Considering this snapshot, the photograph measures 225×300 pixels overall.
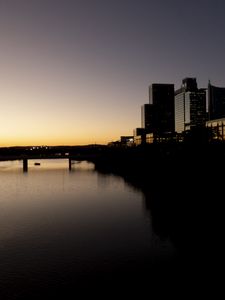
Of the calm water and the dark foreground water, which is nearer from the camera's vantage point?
the dark foreground water

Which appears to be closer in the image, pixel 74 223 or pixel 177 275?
pixel 177 275

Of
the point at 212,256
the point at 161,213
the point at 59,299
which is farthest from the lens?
the point at 161,213

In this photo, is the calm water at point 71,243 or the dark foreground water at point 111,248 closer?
the dark foreground water at point 111,248

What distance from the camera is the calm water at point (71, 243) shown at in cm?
2573

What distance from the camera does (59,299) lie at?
2203 cm

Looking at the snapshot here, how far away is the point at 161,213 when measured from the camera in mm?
49312

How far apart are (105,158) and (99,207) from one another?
133030 mm

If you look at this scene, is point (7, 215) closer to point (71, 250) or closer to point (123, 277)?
point (71, 250)

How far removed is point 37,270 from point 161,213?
25.5 metres

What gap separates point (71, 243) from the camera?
3428 centimetres

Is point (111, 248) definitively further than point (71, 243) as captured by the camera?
No

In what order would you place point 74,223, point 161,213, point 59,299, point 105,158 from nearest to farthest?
point 59,299
point 74,223
point 161,213
point 105,158

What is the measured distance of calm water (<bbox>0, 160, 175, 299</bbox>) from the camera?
25734mm

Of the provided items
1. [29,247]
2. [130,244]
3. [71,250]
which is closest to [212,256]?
[130,244]
